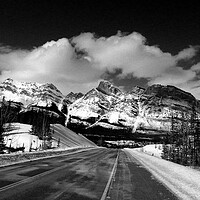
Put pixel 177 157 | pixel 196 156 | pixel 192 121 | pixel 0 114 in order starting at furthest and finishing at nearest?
pixel 177 157 < pixel 196 156 < pixel 192 121 < pixel 0 114

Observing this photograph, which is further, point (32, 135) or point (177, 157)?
point (32, 135)

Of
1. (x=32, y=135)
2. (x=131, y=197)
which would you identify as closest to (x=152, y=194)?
(x=131, y=197)

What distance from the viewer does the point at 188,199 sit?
410 inches

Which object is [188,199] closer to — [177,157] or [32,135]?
[177,157]

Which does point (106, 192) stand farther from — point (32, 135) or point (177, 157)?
point (32, 135)

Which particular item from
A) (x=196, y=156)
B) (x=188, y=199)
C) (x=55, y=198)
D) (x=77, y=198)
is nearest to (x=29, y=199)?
(x=55, y=198)

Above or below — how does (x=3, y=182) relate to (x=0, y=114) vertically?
below

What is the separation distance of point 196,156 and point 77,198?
53.4m

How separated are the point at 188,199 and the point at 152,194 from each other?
1412 millimetres

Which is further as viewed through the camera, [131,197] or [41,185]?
[41,185]

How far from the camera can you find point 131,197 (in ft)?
33.3

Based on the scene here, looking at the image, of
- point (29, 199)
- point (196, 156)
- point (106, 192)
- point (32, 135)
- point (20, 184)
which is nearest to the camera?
point (29, 199)

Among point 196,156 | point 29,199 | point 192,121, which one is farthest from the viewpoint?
point 196,156

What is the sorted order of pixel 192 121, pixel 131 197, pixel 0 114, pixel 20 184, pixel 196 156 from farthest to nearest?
pixel 196 156
pixel 192 121
pixel 0 114
pixel 20 184
pixel 131 197
